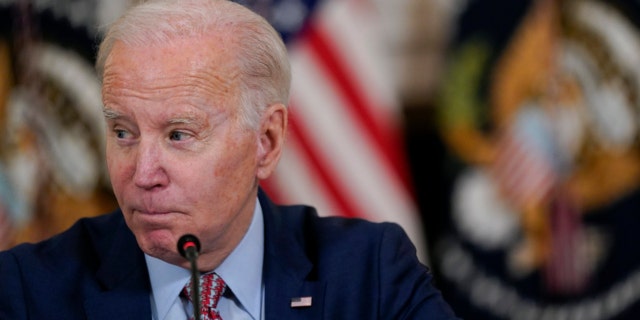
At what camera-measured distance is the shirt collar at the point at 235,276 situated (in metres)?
2.58

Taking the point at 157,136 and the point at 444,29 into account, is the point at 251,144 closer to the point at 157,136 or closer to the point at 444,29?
the point at 157,136

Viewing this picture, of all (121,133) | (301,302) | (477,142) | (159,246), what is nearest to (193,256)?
(159,246)

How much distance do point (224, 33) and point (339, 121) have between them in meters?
2.32

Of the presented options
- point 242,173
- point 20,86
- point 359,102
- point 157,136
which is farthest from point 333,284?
point 20,86

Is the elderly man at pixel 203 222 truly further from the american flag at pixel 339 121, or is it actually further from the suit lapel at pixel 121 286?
the american flag at pixel 339 121

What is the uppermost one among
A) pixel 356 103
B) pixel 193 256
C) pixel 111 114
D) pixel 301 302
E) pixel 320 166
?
pixel 356 103

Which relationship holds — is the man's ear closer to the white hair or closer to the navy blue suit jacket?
the white hair

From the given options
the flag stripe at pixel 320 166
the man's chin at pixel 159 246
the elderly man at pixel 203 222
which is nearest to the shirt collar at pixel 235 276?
the elderly man at pixel 203 222

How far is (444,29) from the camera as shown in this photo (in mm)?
4816

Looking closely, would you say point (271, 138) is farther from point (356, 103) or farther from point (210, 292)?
point (356, 103)

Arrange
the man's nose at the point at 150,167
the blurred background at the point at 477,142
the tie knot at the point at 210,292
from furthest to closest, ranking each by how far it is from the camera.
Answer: the blurred background at the point at 477,142
the tie knot at the point at 210,292
the man's nose at the point at 150,167

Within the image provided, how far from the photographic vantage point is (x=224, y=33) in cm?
246

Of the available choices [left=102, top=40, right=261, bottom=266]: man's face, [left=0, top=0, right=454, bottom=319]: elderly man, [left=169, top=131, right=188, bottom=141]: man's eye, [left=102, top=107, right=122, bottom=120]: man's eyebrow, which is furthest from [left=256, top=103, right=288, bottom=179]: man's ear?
[left=102, top=107, right=122, bottom=120]: man's eyebrow

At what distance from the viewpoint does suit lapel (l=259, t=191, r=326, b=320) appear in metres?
2.64
